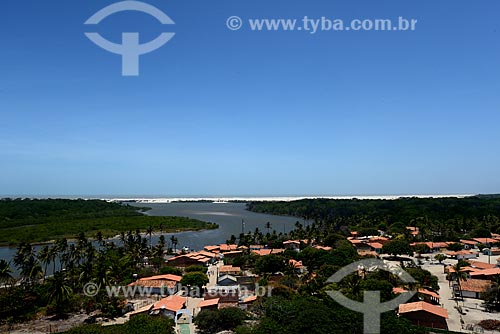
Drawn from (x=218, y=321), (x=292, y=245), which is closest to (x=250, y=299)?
(x=218, y=321)

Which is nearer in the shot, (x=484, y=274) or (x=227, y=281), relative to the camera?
(x=227, y=281)

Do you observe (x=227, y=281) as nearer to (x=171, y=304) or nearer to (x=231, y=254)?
(x=171, y=304)

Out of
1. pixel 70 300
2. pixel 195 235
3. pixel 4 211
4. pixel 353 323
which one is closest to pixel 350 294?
pixel 353 323

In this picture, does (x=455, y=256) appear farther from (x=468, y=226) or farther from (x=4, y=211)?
(x=4, y=211)

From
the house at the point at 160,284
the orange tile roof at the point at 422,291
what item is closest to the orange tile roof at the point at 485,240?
the orange tile roof at the point at 422,291

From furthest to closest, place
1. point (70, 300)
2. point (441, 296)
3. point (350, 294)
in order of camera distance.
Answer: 1. point (441, 296)
2. point (70, 300)
3. point (350, 294)
